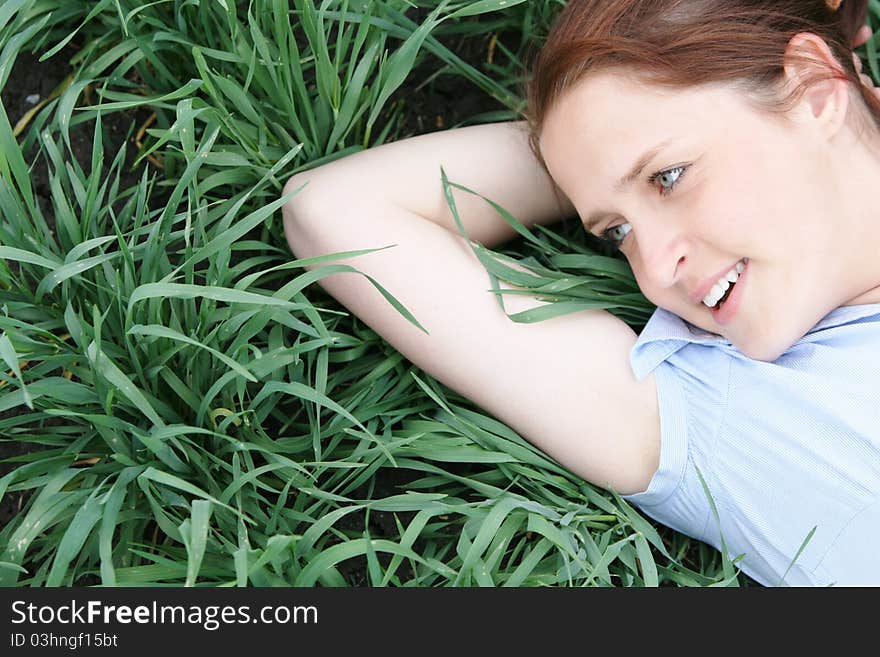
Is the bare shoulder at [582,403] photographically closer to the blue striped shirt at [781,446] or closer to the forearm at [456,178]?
the blue striped shirt at [781,446]

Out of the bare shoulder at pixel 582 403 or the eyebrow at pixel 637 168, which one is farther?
the bare shoulder at pixel 582 403

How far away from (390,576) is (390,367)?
0.36m

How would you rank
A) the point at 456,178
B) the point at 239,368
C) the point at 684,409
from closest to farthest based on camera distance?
the point at 239,368 < the point at 684,409 < the point at 456,178

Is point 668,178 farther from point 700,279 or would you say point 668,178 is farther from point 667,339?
point 667,339

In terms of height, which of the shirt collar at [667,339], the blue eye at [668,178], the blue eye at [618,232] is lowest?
the shirt collar at [667,339]

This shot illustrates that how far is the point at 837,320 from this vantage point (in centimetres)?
130

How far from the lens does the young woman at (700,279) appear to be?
1208mm

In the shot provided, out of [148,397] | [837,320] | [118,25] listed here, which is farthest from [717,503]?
[118,25]

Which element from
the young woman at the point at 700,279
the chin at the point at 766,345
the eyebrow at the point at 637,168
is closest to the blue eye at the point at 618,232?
the young woman at the point at 700,279

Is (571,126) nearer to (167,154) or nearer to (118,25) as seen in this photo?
(167,154)

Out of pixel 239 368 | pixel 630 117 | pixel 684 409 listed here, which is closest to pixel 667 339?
pixel 684 409

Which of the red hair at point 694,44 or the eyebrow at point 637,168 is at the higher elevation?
the red hair at point 694,44

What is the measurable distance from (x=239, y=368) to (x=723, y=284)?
2.15ft

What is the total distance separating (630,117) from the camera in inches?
47.8
